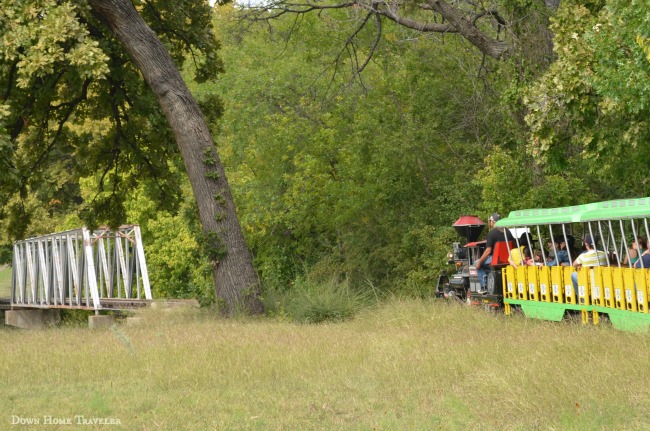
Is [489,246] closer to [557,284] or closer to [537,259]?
[537,259]

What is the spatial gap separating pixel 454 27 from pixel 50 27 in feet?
33.3

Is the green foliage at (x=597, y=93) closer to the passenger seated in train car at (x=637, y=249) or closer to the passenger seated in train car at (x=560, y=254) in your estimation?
the passenger seated in train car at (x=560, y=254)

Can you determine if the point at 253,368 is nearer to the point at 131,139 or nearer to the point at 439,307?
the point at 439,307

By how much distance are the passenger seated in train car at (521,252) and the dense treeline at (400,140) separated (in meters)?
1.45

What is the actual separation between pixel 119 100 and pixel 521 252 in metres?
11.3

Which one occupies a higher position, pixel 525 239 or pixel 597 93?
pixel 597 93

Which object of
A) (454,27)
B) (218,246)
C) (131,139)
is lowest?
(218,246)

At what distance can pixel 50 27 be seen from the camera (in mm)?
20016

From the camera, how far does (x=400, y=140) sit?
1221 inches

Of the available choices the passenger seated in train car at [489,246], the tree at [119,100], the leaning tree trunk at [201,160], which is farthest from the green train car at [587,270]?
the tree at [119,100]

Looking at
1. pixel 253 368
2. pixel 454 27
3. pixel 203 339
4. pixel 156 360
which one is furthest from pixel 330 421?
pixel 454 27

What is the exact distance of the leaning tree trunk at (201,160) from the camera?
21.8 meters

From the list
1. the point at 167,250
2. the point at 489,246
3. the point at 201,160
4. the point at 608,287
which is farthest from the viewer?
the point at 167,250

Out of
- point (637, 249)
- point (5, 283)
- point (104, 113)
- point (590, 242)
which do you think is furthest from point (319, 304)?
point (5, 283)
